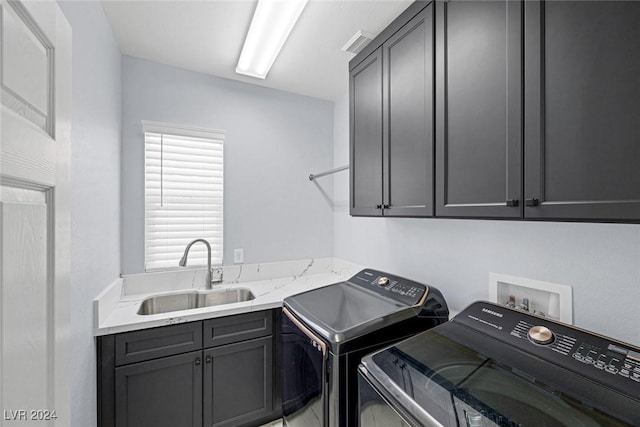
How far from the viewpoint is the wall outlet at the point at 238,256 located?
2.43 m

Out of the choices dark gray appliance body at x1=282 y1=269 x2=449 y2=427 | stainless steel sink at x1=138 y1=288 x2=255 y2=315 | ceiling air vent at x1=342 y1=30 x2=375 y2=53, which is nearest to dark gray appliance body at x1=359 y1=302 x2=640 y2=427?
dark gray appliance body at x1=282 y1=269 x2=449 y2=427

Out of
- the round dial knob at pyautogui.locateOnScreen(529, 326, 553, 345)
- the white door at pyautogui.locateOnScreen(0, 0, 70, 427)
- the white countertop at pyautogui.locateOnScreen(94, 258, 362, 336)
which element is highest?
the white door at pyautogui.locateOnScreen(0, 0, 70, 427)

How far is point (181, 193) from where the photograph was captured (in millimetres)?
2250

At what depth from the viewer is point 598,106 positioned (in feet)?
2.59

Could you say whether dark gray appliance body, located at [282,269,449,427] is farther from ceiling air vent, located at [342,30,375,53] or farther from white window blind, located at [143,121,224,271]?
ceiling air vent, located at [342,30,375,53]

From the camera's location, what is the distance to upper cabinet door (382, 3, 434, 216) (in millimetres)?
1344

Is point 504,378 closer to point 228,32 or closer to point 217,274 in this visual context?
point 217,274

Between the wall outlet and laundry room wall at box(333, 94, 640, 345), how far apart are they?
1109 millimetres

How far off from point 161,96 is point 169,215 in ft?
3.08

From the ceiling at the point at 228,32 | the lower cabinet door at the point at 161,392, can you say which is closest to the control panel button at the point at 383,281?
the lower cabinet door at the point at 161,392

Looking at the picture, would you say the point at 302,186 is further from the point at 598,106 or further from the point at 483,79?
the point at 598,106

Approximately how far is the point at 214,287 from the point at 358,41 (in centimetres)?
211
